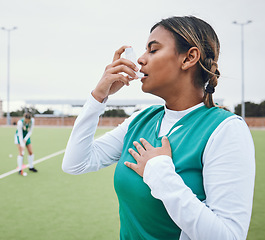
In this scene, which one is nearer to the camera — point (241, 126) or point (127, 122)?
point (241, 126)

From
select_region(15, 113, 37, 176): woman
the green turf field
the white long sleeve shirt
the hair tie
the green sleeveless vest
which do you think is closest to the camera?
the white long sleeve shirt

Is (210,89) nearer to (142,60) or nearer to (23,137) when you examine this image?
(142,60)

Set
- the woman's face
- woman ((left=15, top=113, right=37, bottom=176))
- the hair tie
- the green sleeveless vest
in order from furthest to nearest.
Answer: woman ((left=15, top=113, right=37, bottom=176)), the hair tie, the woman's face, the green sleeveless vest

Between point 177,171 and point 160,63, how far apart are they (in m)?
0.52

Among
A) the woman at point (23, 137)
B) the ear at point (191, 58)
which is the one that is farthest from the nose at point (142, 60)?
the woman at point (23, 137)

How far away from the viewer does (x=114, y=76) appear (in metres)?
1.55

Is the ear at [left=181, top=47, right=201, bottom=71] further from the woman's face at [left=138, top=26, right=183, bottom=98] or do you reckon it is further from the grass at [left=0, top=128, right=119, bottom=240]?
the grass at [left=0, top=128, right=119, bottom=240]

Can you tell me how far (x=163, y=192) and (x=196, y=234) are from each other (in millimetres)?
197

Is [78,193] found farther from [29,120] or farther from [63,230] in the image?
[29,120]

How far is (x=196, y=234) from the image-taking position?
3.71 feet

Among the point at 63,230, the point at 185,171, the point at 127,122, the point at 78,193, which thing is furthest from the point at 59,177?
the point at 185,171

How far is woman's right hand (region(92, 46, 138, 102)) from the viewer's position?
1.52m

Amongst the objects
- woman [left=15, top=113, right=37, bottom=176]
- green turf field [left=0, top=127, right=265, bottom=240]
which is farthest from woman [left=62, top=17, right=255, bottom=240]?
woman [left=15, top=113, right=37, bottom=176]

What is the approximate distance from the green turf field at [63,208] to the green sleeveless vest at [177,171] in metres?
2.75
